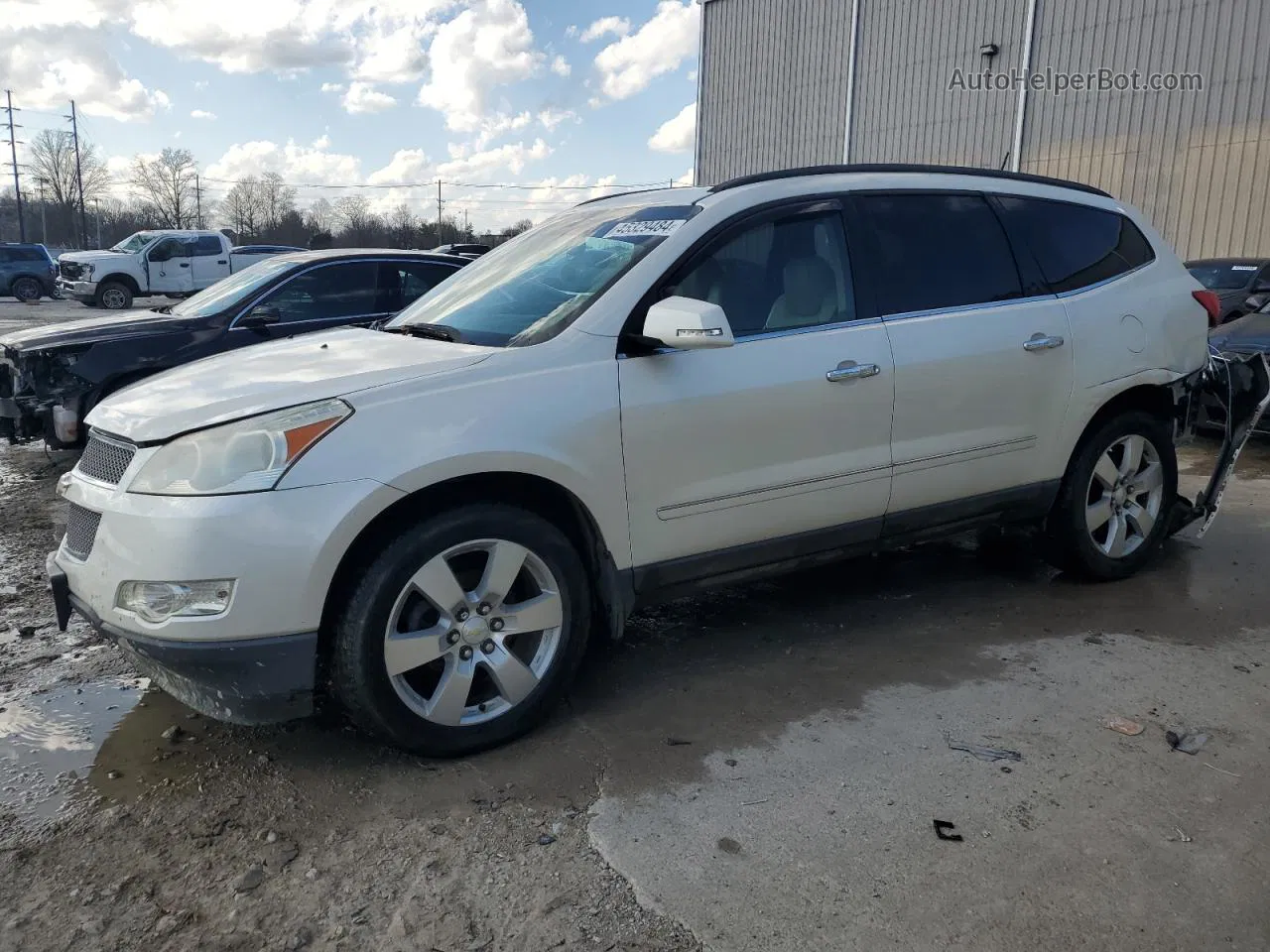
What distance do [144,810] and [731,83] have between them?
25.4 metres

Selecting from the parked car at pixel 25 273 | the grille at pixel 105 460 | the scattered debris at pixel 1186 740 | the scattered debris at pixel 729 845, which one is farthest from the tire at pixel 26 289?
the scattered debris at pixel 1186 740

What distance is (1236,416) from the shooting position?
5.00 m

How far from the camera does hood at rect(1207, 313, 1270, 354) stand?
313 inches

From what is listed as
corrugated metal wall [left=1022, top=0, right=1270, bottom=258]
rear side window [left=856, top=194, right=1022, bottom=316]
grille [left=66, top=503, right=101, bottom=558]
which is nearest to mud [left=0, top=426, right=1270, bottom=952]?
grille [left=66, top=503, right=101, bottom=558]

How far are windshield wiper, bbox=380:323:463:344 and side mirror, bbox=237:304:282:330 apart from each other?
3557 mm

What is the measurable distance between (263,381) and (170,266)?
2398 centimetres

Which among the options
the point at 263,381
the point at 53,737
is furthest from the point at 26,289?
the point at 263,381

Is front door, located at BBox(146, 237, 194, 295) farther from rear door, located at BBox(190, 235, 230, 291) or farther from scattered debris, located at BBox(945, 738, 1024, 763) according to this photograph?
scattered debris, located at BBox(945, 738, 1024, 763)

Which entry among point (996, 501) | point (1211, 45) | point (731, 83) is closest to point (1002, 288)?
point (996, 501)

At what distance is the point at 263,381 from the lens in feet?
Result: 10.2

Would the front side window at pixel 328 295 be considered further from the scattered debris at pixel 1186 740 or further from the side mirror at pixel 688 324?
the scattered debris at pixel 1186 740

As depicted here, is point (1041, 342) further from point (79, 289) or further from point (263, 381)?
point (79, 289)

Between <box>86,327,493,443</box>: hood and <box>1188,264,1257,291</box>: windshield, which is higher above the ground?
<box>1188,264,1257,291</box>: windshield

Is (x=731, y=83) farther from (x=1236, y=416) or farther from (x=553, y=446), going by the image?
(x=553, y=446)
